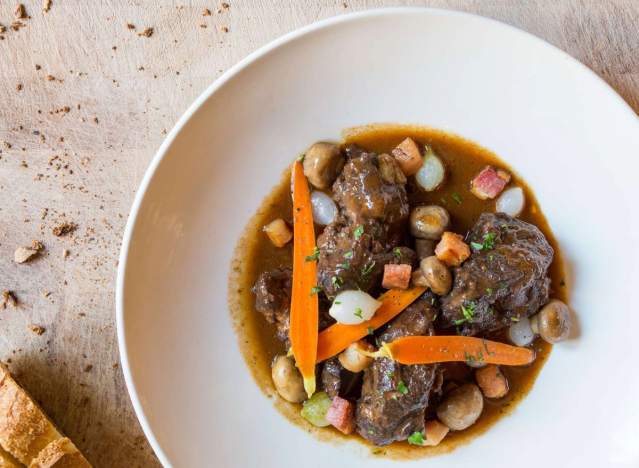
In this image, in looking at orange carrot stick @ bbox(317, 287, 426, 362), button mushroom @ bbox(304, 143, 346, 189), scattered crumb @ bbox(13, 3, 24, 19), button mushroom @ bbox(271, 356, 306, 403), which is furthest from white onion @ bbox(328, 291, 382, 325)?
scattered crumb @ bbox(13, 3, 24, 19)

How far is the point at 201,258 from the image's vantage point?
142 inches

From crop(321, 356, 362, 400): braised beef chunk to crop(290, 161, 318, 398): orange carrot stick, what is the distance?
17 cm

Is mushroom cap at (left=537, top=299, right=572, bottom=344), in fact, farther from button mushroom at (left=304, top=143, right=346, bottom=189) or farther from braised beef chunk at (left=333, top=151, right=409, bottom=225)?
button mushroom at (left=304, top=143, right=346, bottom=189)

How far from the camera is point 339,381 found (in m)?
3.56

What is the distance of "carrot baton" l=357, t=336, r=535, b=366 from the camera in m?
3.21

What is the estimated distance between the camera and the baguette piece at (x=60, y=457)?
336 cm

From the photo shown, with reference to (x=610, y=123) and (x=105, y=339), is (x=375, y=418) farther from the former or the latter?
(x=610, y=123)

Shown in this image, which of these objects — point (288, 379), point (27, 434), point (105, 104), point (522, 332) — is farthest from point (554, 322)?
point (27, 434)

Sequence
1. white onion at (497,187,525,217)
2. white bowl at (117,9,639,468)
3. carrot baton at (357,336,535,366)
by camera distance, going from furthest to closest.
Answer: white onion at (497,187,525,217) → white bowl at (117,9,639,468) → carrot baton at (357,336,535,366)

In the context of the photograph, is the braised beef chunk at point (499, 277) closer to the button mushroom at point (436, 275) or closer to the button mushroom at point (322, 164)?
the button mushroom at point (436, 275)

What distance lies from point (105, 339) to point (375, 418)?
7.27 feet

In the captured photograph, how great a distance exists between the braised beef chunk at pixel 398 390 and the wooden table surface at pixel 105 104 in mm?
1837

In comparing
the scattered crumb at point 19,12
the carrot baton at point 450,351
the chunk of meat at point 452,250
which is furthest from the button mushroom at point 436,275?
the scattered crumb at point 19,12

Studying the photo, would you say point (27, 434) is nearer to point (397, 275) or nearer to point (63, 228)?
point (63, 228)
